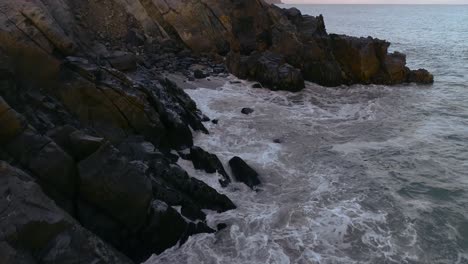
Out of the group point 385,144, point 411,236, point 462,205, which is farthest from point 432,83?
point 411,236

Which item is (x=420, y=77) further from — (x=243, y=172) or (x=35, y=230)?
(x=35, y=230)

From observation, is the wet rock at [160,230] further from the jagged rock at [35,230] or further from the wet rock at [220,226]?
the jagged rock at [35,230]

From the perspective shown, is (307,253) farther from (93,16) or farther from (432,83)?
(93,16)

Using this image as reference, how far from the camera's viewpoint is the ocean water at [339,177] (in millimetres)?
12141

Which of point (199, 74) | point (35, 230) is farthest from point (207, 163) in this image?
point (199, 74)

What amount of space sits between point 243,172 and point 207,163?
1.47 meters

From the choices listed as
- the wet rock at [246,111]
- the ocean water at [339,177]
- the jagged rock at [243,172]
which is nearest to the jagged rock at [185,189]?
the ocean water at [339,177]

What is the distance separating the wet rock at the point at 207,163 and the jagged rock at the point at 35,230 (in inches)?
273

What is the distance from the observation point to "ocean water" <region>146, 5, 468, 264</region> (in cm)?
1214

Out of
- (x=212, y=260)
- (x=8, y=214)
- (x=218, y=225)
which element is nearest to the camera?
(x=8, y=214)

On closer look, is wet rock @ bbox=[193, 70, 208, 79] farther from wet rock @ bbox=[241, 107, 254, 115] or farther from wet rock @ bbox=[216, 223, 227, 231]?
wet rock @ bbox=[216, 223, 227, 231]

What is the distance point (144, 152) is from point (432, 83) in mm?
29080

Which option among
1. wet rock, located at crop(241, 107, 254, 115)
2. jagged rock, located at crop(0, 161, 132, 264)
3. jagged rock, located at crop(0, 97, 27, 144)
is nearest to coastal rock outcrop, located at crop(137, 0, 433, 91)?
wet rock, located at crop(241, 107, 254, 115)

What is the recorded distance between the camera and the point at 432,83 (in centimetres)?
3456
